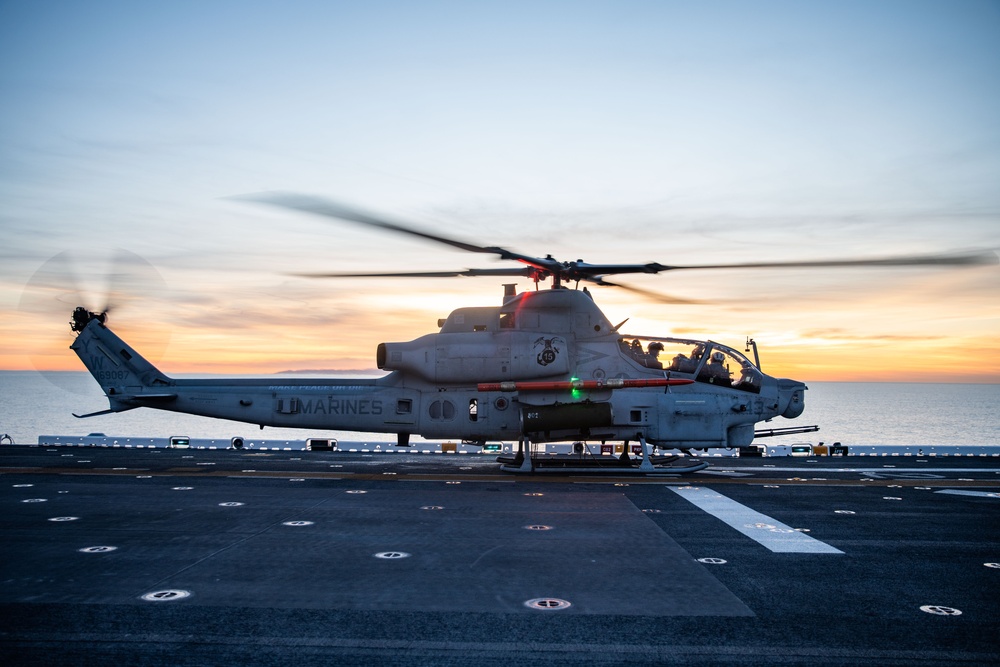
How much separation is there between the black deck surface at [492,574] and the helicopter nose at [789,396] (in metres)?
3.39

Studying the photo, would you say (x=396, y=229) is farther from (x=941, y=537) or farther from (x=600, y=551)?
(x=941, y=537)

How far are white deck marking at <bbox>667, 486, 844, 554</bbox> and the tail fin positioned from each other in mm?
17073

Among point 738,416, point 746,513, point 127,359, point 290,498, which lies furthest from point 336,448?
point 746,513

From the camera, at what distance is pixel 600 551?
10281 millimetres

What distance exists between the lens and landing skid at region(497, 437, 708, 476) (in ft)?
62.8

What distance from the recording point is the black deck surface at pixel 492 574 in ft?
21.4

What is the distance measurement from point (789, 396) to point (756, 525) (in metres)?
9.05

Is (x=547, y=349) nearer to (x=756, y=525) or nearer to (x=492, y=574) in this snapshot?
(x=756, y=525)

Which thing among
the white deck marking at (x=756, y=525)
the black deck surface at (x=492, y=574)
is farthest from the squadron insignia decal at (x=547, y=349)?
the white deck marking at (x=756, y=525)

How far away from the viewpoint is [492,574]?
29.6 feet

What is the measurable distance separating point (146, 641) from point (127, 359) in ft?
60.6

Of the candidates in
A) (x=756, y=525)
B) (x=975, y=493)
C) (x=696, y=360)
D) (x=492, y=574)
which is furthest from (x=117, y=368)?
(x=975, y=493)

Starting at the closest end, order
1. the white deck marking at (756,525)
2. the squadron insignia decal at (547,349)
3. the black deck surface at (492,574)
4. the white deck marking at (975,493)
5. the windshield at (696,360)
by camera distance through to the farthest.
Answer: the black deck surface at (492,574) → the white deck marking at (756,525) → the white deck marking at (975,493) → the squadron insignia decal at (547,349) → the windshield at (696,360)

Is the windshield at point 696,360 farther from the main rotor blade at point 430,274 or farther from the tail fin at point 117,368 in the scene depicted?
the tail fin at point 117,368
